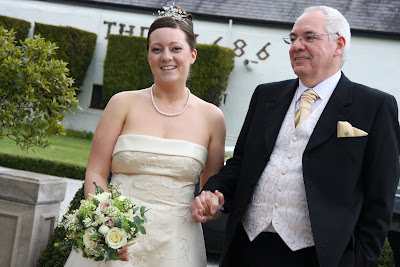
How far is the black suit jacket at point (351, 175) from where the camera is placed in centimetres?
294

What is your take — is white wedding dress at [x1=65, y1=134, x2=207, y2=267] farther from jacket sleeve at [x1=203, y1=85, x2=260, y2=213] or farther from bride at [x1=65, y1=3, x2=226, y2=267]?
jacket sleeve at [x1=203, y1=85, x2=260, y2=213]

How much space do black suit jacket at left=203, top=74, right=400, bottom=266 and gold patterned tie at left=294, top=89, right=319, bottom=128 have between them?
9cm

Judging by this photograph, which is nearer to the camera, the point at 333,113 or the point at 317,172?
the point at 317,172

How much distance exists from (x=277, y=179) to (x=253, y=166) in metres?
0.17

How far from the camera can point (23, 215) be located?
4.78 metres

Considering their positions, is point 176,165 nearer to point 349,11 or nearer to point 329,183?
point 329,183

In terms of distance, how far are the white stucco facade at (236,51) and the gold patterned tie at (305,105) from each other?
53.6 ft

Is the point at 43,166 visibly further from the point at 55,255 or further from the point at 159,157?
the point at 159,157

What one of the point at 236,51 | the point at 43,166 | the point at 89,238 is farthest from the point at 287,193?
the point at 236,51

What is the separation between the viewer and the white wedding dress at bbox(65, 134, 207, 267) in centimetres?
349

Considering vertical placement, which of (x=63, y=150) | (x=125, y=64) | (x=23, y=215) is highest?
(x=23, y=215)

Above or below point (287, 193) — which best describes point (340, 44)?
above

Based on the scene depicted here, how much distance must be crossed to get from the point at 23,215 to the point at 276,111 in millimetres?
2533

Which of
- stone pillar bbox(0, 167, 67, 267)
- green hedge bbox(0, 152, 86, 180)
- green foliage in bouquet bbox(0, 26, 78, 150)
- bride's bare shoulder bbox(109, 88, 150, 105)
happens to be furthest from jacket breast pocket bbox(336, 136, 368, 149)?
green hedge bbox(0, 152, 86, 180)
